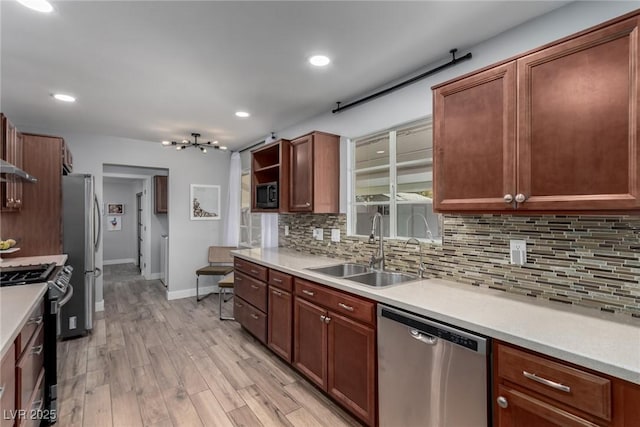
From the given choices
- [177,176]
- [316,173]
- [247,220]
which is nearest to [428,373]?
[316,173]

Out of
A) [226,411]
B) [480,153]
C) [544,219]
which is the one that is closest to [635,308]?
[544,219]

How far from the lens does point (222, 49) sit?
2078mm

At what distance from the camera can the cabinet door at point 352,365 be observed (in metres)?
1.86

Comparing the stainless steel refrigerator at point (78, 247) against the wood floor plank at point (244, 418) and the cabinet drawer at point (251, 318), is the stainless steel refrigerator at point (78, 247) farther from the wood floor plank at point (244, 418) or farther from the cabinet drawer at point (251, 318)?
the wood floor plank at point (244, 418)

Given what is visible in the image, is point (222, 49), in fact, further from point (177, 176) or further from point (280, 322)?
point (177, 176)

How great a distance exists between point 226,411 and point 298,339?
697 mm

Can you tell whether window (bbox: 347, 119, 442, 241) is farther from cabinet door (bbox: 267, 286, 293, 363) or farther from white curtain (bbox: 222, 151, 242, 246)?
white curtain (bbox: 222, 151, 242, 246)

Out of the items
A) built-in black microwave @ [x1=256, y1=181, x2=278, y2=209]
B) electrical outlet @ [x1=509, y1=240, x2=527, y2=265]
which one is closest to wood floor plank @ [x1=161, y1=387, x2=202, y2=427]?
built-in black microwave @ [x1=256, y1=181, x2=278, y2=209]

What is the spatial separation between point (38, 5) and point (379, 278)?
2677mm

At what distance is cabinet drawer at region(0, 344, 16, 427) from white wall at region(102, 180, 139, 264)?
25.1 ft

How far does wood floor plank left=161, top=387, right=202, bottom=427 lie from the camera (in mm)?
2048

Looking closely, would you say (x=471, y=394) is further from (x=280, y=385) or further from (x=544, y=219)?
(x=280, y=385)

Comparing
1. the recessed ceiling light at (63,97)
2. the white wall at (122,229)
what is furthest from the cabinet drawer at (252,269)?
the white wall at (122,229)

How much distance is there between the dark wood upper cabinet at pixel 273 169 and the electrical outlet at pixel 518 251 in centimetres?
218
